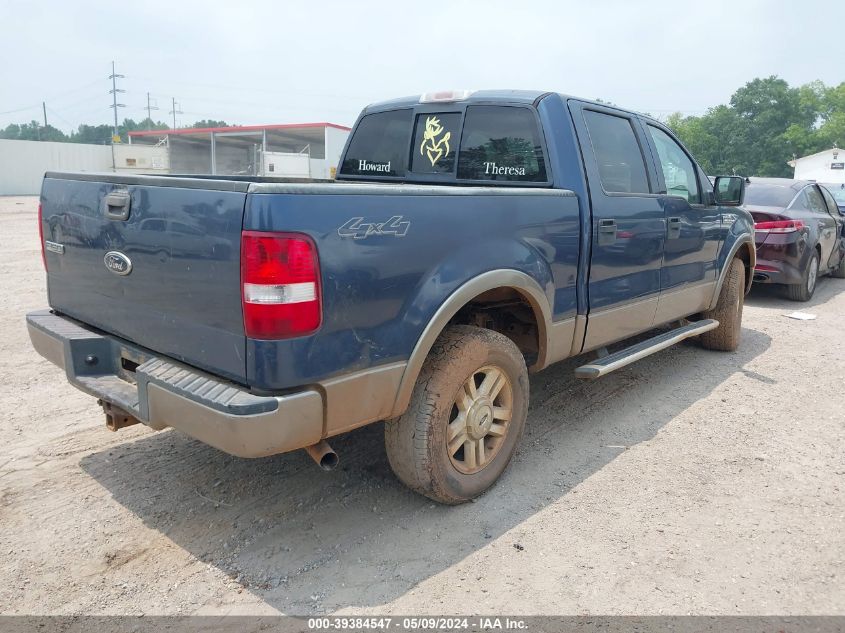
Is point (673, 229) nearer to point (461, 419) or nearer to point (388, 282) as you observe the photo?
point (461, 419)

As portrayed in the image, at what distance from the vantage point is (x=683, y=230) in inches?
194

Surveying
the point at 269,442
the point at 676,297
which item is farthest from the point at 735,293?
the point at 269,442

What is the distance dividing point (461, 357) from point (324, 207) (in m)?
1.06

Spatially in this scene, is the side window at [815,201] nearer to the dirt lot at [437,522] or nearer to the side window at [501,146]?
the dirt lot at [437,522]

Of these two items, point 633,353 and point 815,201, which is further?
point 815,201

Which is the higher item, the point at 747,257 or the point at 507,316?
the point at 747,257

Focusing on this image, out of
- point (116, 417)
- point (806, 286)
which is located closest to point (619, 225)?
point (116, 417)

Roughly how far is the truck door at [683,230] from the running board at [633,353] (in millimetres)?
132

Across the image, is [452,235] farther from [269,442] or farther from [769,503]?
[769,503]

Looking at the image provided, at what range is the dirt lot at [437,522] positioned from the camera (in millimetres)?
2705

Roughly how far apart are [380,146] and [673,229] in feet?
7.20

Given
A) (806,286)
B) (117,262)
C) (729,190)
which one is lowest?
(806,286)

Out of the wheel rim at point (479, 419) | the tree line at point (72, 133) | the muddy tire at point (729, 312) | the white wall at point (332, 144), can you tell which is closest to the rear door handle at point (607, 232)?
the wheel rim at point (479, 419)

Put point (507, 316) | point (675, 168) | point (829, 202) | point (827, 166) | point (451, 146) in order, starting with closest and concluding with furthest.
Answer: point (507, 316)
point (451, 146)
point (675, 168)
point (829, 202)
point (827, 166)
